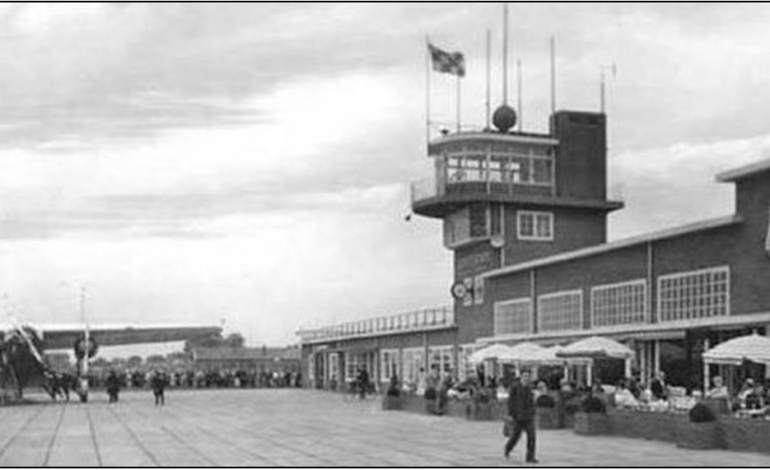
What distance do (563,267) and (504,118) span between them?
1433 centimetres

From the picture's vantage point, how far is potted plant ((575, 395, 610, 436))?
2777cm

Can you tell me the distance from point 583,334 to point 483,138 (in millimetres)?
15703

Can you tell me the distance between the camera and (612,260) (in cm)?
4138

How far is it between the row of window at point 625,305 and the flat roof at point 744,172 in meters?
2.39

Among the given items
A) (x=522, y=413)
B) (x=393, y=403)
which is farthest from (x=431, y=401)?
(x=522, y=413)

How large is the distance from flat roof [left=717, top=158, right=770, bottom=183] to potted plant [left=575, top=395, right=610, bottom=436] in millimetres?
7920

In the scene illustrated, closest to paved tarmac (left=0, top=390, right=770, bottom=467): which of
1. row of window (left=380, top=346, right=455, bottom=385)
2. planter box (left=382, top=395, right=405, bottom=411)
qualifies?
planter box (left=382, top=395, right=405, bottom=411)

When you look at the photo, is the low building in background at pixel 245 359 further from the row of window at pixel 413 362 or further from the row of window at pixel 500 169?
the row of window at pixel 500 169

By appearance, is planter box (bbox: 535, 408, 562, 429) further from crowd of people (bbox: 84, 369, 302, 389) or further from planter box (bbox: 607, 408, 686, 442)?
crowd of people (bbox: 84, 369, 302, 389)

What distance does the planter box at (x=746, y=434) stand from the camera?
22141mm

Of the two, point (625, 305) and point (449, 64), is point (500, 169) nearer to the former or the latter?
point (449, 64)

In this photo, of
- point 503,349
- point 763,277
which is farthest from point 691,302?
point 503,349

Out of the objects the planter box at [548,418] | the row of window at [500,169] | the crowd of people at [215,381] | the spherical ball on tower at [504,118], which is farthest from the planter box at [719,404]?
the crowd of people at [215,381]

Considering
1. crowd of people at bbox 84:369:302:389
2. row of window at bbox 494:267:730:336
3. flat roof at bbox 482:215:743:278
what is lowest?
crowd of people at bbox 84:369:302:389
